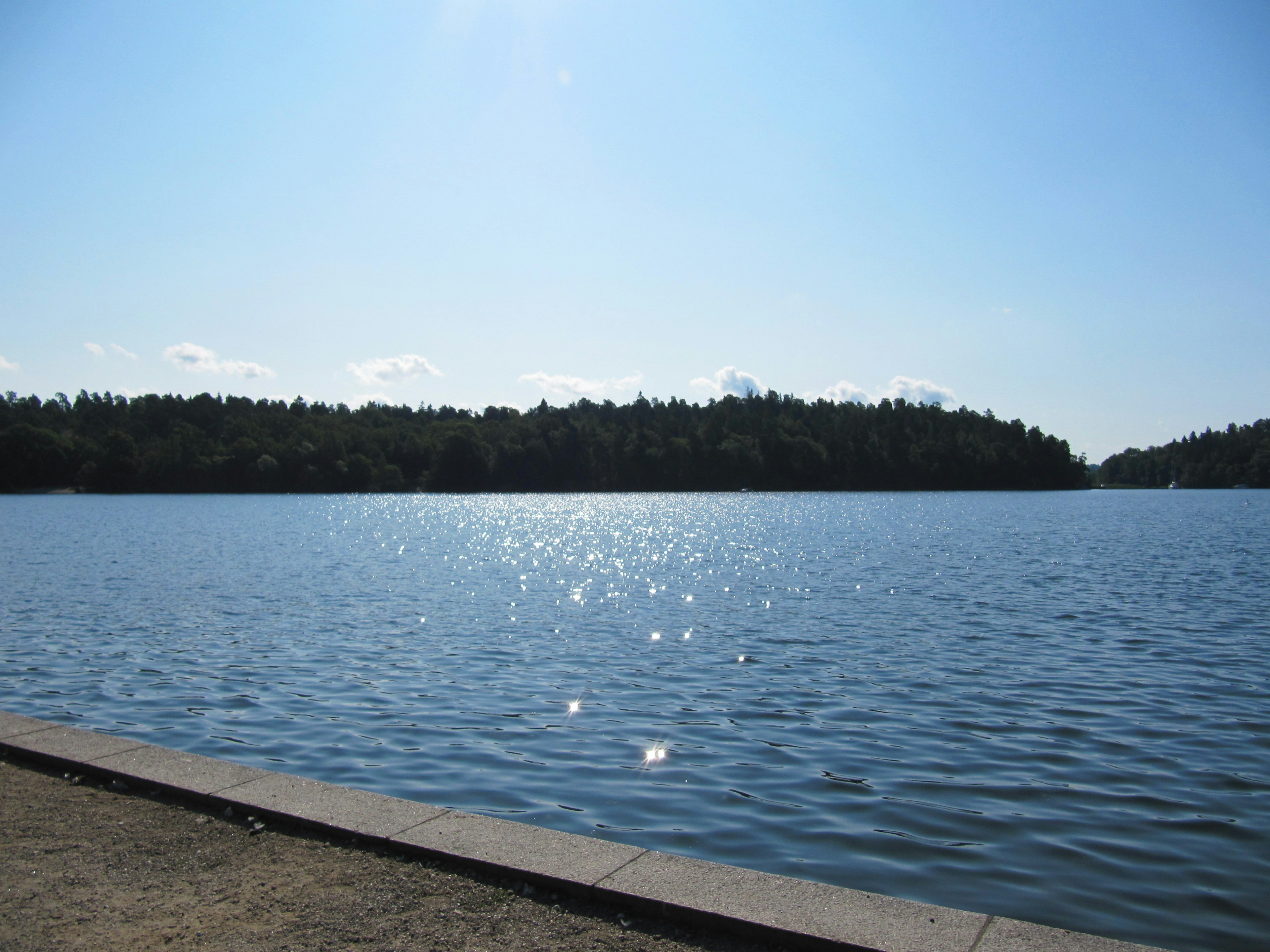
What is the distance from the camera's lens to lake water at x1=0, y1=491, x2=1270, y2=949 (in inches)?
343

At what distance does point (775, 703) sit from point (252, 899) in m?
9.95

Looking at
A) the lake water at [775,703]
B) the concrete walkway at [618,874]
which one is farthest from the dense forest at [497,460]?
the concrete walkway at [618,874]

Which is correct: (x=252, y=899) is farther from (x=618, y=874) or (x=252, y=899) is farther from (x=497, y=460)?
(x=497, y=460)

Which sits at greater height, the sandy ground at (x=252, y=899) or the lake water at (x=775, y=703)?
the sandy ground at (x=252, y=899)

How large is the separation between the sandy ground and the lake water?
2966 mm

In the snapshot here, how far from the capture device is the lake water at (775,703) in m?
8.71

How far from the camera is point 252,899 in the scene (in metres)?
5.90

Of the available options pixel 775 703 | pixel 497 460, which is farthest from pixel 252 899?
pixel 497 460

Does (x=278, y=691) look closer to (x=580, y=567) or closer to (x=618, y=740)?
(x=618, y=740)

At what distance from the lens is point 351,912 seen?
569 cm

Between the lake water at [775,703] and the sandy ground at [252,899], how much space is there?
9.73ft

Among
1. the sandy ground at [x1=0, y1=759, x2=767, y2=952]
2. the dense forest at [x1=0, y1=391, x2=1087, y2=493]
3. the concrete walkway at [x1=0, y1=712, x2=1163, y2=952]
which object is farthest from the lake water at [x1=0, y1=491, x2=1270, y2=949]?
the dense forest at [x1=0, y1=391, x2=1087, y2=493]

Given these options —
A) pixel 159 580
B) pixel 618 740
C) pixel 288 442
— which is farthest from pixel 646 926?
Result: pixel 288 442

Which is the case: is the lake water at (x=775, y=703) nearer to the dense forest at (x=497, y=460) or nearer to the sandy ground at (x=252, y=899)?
the sandy ground at (x=252, y=899)
